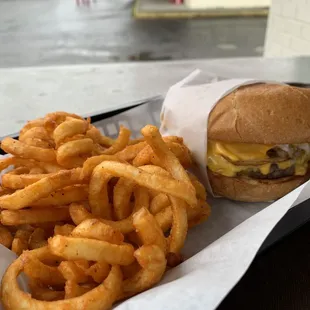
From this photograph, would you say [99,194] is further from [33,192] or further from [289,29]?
[289,29]

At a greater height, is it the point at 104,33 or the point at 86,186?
the point at 86,186

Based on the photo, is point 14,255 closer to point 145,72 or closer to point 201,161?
point 201,161

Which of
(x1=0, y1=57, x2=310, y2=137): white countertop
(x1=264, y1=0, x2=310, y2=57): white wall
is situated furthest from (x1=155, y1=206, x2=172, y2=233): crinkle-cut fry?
(x1=264, y1=0, x2=310, y2=57): white wall

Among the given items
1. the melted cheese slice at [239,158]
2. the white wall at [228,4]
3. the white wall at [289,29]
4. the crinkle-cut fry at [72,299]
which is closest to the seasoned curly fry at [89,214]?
the crinkle-cut fry at [72,299]

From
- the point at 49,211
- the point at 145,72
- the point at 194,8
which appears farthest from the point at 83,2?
the point at 49,211

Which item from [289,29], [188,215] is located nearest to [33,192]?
[188,215]

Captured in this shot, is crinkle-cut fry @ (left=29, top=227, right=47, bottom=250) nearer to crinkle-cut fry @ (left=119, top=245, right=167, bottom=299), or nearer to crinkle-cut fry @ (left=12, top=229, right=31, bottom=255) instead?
crinkle-cut fry @ (left=12, top=229, right=31, bottom=255)

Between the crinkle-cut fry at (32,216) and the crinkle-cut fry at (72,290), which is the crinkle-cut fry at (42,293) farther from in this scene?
the crinkle-cut fry at (32,216)
